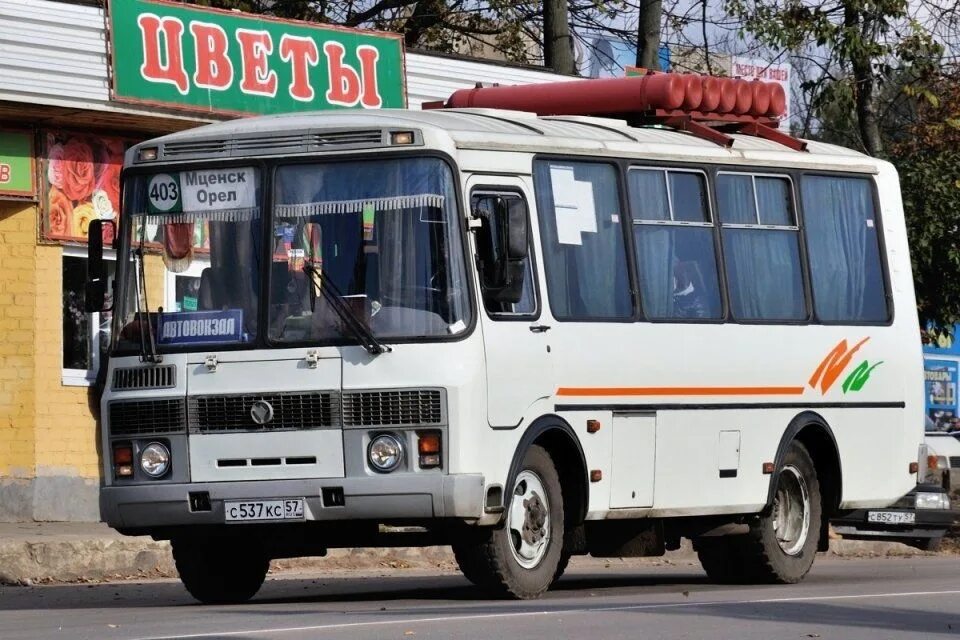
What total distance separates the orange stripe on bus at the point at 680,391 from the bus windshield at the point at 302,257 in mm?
1268

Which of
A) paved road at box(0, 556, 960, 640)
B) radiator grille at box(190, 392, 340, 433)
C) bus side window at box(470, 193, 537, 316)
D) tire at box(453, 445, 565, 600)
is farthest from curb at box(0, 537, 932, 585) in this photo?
bus side window at box(470, 193, 537, 316)

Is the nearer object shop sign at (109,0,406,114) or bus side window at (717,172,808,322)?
bus side window at (717,172,808,322)

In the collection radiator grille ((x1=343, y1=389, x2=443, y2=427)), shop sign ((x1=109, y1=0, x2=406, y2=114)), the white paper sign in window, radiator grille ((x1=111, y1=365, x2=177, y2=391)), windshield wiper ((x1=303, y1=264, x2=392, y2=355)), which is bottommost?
radiator grille ((x1=343, y1=389, x2=443, y2=427))

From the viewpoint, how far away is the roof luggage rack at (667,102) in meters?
14.6

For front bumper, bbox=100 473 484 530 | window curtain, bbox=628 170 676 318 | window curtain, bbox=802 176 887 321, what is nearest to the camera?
front bumper, bbox=100 473 484 530

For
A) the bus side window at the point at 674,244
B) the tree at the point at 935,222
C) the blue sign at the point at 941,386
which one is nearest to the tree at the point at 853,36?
the tree at the point at 935,222

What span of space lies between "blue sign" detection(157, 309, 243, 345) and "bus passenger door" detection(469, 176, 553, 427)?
1.38 metres

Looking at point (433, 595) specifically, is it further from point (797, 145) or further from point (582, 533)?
point (797, 145)

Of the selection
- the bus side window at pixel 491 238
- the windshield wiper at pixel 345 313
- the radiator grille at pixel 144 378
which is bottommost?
the radiator grille at pixel 144 378

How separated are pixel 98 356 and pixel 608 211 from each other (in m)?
8.26

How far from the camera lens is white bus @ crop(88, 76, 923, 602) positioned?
11539 millimetres

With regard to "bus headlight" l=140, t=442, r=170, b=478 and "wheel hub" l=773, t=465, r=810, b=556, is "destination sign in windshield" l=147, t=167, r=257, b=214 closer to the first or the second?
"bus headlight" l=140, t=442, r=170, b=478

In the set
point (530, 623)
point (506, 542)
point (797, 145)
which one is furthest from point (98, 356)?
point (530, 623)

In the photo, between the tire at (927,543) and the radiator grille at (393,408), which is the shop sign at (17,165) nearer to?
the radiator grille at (393,408)
